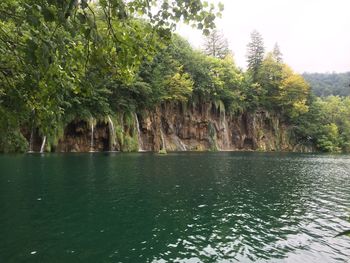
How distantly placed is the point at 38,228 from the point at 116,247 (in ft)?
8.67

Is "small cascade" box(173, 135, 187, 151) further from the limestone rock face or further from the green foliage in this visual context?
the green foliage

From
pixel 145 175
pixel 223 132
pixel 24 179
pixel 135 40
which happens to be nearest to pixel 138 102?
pixel 223 132

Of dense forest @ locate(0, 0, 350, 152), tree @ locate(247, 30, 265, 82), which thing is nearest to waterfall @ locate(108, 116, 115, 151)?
dense forest @ locate(0, 0, 350, 152)

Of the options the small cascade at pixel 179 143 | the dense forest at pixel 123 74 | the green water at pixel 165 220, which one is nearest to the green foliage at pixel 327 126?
the dense forest at pixel 123 74

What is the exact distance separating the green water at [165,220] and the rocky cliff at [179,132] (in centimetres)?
2470

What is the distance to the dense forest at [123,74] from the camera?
3309mm

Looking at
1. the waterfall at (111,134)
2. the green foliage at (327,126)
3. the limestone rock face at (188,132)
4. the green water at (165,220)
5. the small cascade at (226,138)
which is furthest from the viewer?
the green foliage at (327,126)

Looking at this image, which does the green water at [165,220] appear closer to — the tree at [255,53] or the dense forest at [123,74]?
the dense forest at [123,74]

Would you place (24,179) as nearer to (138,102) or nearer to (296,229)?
(296,229)

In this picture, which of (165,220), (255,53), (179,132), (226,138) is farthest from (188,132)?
(165,220)

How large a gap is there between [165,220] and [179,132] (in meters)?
47.8

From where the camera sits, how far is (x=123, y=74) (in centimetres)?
472

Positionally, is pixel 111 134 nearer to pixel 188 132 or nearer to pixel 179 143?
pixel 179 143

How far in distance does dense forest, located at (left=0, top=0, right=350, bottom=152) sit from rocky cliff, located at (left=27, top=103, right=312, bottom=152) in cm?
104
